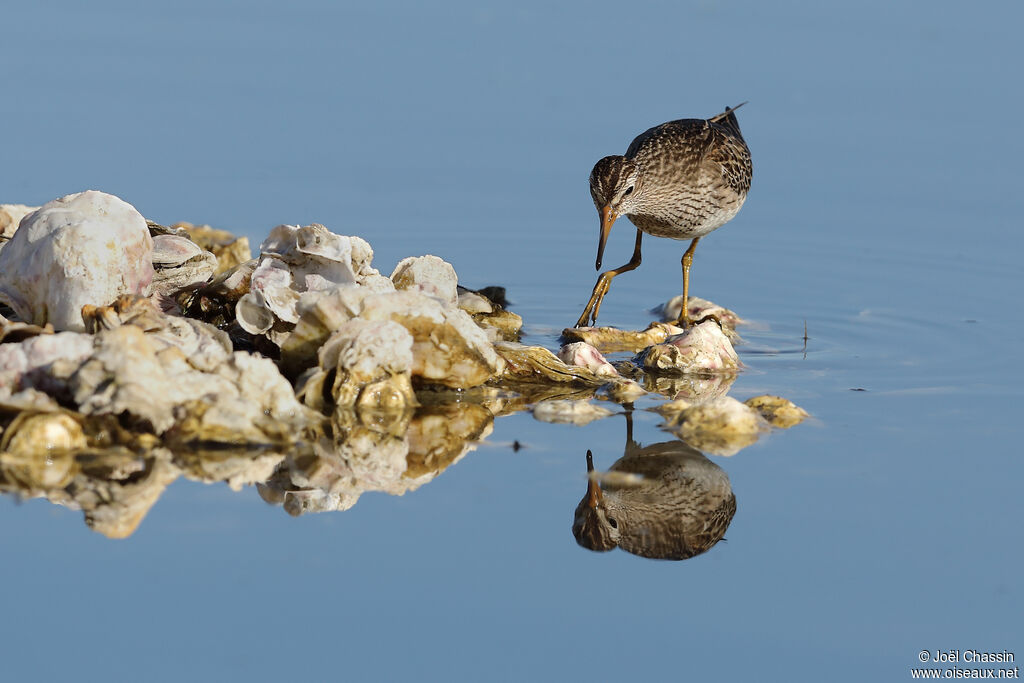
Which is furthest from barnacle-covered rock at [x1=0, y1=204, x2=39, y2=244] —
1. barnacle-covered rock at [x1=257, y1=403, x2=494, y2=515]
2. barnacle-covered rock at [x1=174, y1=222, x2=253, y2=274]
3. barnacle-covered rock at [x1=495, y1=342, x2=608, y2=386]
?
barnacle-covered rock at [x1=495, y1=342, x2=608, y2=386]

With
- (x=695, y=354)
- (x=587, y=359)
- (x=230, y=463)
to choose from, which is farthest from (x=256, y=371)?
(x=695, y=354)

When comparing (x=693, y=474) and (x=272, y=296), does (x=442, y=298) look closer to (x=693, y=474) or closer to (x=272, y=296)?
(x=272, y=296)

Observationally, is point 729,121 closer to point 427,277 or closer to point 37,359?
point 427,277

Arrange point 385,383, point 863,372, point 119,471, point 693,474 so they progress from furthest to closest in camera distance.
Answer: point 863,372 < point 385,383 < point 693,474 < point 119,471

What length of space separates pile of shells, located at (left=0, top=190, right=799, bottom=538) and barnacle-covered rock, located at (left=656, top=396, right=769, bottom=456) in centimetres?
2

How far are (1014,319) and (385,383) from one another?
400cm

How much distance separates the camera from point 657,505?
520cm

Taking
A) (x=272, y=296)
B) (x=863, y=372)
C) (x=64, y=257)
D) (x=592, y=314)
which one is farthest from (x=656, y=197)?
(x=64, y=257)

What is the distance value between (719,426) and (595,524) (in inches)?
41.6

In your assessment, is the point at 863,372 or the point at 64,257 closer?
the point at 64,257

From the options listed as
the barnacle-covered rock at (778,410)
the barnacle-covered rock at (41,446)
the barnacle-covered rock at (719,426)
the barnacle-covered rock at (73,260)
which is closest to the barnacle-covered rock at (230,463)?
the barnacle-covered rock at (41,446)

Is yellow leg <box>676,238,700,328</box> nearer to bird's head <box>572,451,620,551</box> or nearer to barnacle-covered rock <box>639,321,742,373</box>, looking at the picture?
barnacle-covered rock <box>639,321,742,373</box>

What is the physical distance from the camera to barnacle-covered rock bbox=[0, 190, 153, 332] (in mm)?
5906

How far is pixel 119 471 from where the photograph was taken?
4.97 metres
